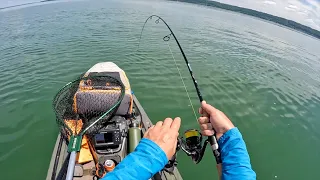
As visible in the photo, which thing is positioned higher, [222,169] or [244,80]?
[222,169]

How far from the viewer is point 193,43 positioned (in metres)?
24.4

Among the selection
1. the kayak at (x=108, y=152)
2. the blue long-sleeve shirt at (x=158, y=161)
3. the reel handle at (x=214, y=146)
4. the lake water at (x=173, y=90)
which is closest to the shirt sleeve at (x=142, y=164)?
the blue long-sleeve shirt at (x=158, y=161)

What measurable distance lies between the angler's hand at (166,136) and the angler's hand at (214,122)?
622mm

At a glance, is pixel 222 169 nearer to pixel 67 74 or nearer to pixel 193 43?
pixel 67 74

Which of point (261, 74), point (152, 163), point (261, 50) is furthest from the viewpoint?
point (261, 50)

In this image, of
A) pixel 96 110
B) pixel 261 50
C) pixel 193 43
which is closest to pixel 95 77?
pixel 96 110

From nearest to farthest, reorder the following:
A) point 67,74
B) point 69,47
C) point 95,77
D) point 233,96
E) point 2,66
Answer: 1. point 95,77
2. point 233,96
3. point 67,74
4. point 2,66
5. point 69,47

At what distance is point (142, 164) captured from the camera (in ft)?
6.09

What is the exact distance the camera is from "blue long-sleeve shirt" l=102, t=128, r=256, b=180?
1831 millimetres

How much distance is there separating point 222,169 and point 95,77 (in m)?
5.05

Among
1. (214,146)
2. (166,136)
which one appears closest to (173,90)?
(214,146)

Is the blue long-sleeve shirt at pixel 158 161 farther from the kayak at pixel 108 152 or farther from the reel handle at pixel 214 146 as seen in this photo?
the kayak at pixel 108 152

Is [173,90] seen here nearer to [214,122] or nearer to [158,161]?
[214,122]

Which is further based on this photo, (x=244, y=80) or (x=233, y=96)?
(x=244, y=80)
